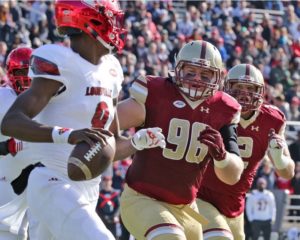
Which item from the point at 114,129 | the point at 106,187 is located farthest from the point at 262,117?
the point at 106,187

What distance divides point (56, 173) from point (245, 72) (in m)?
2.80

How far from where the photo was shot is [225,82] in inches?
298

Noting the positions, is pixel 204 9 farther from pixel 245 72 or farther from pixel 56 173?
pixel 56 173

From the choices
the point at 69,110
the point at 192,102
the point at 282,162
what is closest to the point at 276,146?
the point at 282,162

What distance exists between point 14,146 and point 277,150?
1.85m

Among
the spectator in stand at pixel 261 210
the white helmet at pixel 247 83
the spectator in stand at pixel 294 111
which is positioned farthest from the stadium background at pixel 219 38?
the white helmet at pixel 247 83

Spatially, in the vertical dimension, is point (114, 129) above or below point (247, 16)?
above

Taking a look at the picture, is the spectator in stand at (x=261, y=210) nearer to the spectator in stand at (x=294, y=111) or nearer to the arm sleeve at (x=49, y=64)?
the spectator in stand at (x=294, y=111)

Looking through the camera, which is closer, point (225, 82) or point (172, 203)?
point (172, 203)

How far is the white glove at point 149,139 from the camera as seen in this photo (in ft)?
17.7

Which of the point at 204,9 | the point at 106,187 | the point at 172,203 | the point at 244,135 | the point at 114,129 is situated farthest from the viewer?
the point at 204,9

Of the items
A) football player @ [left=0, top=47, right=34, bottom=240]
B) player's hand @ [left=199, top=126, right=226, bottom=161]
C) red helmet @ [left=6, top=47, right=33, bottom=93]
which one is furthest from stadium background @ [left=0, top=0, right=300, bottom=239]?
player's hand @ [left=199, top=126, right=226, bottom=161]

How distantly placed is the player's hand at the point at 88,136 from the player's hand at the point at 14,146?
2040 millimetres

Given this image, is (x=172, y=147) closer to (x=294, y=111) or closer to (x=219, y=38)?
(x=294, y=111)
